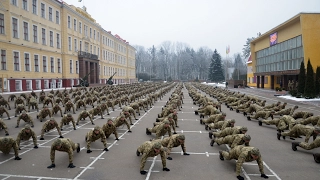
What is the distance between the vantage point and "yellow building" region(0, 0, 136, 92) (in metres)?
32.2

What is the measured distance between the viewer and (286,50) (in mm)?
40750

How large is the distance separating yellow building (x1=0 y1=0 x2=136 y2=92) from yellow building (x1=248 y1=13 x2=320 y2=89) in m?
37.4

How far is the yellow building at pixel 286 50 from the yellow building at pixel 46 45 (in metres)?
37.4

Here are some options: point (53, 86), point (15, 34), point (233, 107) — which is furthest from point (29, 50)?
point (233, 107)

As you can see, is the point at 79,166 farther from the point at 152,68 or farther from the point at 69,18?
the point at 152,68

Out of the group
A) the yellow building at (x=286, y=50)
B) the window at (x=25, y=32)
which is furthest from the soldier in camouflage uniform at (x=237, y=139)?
the window at (x=25, y=32)

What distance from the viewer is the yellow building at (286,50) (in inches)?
1321

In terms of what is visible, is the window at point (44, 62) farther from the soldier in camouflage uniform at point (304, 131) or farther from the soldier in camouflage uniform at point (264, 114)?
the soldier in camouflage uniform at point (304, 131)

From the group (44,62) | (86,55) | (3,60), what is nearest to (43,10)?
(44,62)

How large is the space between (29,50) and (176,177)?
35.9 meters

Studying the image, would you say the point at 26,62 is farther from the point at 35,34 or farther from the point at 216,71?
the point at 216,71

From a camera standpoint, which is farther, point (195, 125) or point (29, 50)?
point (29, 50)

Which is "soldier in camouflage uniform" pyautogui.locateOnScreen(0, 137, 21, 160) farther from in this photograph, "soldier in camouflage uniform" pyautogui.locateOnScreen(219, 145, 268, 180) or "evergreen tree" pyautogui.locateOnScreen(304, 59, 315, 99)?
"evergreen tree" pyautogui.locateOnScreen(304, 59, 315, 99)

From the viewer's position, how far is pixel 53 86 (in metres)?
41.9
